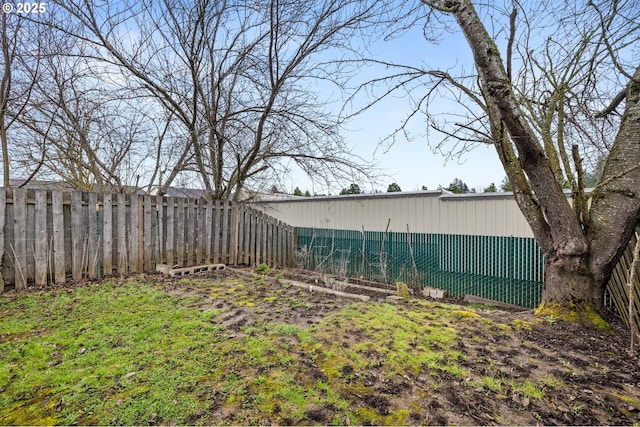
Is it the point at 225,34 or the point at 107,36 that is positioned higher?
the point at 225,34

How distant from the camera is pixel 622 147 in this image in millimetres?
3357

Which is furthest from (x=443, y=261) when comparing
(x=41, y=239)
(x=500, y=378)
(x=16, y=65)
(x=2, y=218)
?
(x=16, y=65)

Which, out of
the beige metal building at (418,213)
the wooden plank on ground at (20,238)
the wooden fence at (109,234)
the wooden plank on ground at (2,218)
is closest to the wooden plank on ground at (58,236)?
the wooden fence at (109,234)

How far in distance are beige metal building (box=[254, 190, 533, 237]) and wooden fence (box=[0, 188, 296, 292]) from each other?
8.89 ft

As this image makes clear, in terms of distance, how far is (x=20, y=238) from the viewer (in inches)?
156

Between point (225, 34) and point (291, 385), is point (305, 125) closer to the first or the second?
point (225, 34)

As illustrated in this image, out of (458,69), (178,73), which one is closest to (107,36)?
(178,73)

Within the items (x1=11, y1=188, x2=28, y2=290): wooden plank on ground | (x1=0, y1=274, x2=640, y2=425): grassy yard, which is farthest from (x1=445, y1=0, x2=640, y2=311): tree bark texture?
(x1=11, y1=188, x2=28, y2=290): wooden plank on ground

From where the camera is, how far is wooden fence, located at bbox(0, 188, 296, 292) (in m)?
3.97

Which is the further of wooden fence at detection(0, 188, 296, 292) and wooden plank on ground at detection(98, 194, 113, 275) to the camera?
wooden plank on ground at detection(98, 194, 113, 275)

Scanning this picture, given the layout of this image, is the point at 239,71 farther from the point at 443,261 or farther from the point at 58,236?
the point at 443,261

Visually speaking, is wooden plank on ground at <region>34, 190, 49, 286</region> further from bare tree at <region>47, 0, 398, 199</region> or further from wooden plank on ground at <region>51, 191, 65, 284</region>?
bare tree at <region>47, 0, 398, 199</region>

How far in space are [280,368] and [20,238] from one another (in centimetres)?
409

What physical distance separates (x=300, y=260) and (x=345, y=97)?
17.3ft
